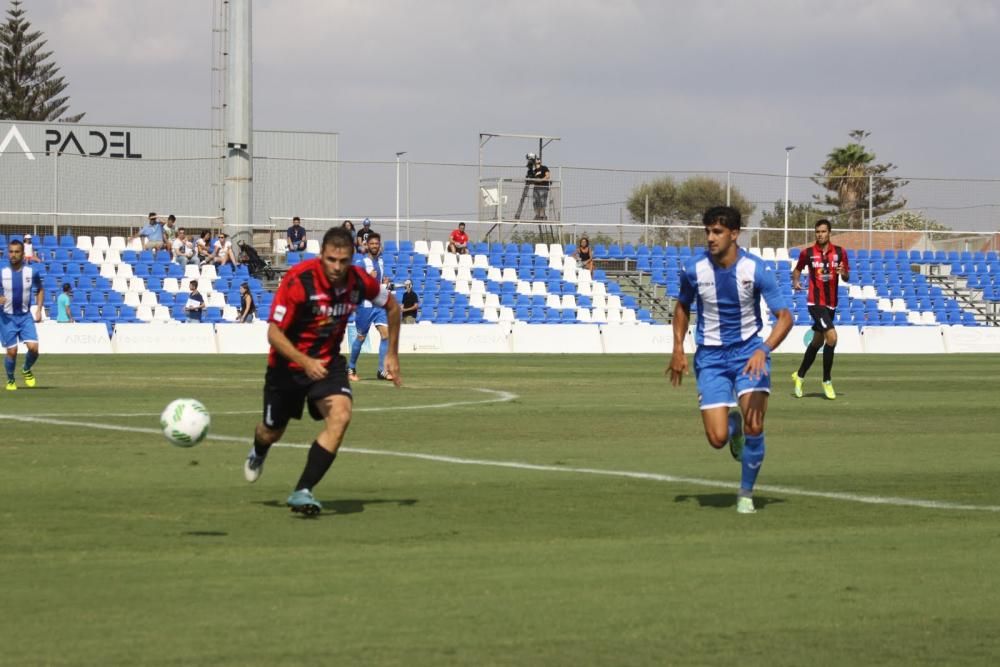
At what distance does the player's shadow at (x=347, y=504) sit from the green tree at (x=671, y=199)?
1397 inches

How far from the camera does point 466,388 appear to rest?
72.4ft

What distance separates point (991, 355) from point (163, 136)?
4178 centimetres

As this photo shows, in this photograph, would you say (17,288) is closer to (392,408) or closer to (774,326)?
(392,408)

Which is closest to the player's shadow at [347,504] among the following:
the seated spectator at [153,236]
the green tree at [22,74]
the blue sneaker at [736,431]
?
the blue sneaker at [736,431]

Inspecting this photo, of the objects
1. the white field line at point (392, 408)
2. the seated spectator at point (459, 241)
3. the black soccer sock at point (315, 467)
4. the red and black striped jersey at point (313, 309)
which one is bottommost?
the white field line at point (392, 408)

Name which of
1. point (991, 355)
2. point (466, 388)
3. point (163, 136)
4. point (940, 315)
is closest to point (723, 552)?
point (466, 388)

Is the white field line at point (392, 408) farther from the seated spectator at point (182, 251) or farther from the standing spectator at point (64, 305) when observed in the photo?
the seated spectator at point (182, 251)

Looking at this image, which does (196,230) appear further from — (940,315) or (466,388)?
(466,388)

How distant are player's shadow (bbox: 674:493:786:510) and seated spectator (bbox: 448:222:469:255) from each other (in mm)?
33062

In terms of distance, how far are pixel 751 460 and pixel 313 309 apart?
3.09m

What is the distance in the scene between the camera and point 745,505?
9.84 meters

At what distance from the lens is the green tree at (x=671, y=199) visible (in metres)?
47.0

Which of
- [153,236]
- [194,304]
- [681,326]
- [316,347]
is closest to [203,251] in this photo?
[153,236]

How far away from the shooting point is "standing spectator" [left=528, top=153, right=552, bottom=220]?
45469 mm
